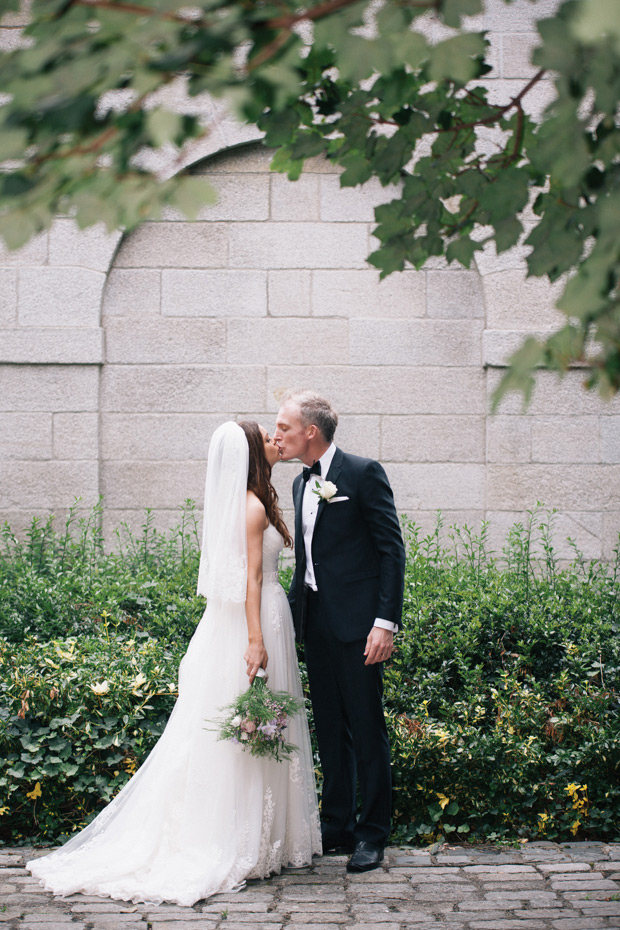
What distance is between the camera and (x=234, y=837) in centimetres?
396

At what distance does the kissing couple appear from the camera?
13.0ft

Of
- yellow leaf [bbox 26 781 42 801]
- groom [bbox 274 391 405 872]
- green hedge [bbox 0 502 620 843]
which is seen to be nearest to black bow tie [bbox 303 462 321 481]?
groom [bbox 274 391 405 872]

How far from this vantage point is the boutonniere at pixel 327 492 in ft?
14.0

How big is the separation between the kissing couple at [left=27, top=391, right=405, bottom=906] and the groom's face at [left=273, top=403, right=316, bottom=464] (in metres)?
0.01

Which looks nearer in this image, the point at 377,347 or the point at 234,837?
the point at 234,837

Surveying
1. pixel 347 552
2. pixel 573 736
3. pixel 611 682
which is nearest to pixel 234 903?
pixel 347 552

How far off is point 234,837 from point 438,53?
3436 mm

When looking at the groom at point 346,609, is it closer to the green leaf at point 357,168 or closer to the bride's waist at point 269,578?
the bride's waist at point 269,578

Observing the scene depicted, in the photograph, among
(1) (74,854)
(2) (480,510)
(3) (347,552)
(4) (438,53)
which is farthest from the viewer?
(2) (480,510)

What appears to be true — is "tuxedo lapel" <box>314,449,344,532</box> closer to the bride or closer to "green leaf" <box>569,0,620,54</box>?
the bride

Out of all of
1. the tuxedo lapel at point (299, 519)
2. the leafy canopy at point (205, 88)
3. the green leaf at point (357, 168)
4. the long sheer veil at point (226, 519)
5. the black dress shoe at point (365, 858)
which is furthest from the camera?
the tuxedo lapel at point (299, 519)

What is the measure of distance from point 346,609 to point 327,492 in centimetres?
60

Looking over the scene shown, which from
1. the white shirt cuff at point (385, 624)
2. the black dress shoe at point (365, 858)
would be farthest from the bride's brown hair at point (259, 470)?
the black dress shoe at point (365, 858)

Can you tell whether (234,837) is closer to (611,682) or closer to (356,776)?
(356,776)
